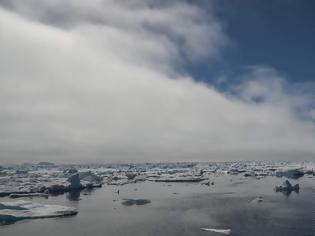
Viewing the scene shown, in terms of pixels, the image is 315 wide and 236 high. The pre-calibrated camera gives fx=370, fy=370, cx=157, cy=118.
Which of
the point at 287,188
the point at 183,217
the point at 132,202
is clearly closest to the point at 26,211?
the point at 132,202

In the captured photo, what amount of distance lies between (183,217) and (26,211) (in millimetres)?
15089

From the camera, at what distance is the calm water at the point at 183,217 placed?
96.9 feet

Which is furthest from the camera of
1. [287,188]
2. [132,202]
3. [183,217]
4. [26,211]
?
[287,188]

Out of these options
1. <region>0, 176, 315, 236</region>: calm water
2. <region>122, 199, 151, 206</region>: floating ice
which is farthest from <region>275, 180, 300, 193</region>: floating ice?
<region>122, 199, 151, 206</region>: floating ice

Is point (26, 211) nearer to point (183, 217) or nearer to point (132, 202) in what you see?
point (132, 202)

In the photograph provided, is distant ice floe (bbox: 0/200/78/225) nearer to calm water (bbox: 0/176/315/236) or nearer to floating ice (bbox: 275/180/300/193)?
calm water (bbox: 0/176/315/236)

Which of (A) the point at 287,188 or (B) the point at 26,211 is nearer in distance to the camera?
(B) the point at 26,211

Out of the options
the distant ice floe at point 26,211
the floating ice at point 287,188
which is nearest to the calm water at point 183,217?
the distant ice floe at point 26,211

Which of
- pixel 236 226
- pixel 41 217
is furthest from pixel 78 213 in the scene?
pixel 236 226

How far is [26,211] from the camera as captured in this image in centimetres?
3559

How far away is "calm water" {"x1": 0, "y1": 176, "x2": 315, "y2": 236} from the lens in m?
29.5

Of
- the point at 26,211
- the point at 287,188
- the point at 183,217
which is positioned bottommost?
the point at 183,217

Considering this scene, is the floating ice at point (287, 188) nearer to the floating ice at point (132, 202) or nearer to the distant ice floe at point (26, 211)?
the floating ice at point (132, 202)

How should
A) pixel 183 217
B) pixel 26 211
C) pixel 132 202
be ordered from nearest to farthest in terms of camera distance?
→ pixel 183 217
pixel 26 211
pixel 132 202
